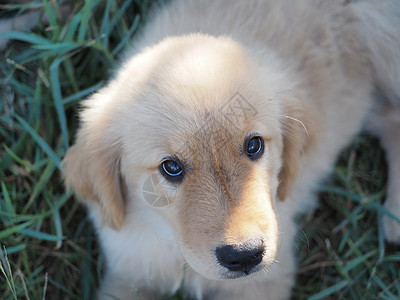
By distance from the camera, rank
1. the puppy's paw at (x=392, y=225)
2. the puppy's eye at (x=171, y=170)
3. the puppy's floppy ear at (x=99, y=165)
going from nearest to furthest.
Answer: the puppy's eye at (x=171, y=170) → the puppy's floppy ear at (x=99, y=165) → the puppy's paw at (x=392, y=225)

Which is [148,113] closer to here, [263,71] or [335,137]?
[263,71]

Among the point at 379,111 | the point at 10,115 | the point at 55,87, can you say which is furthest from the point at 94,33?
the point at 379,111

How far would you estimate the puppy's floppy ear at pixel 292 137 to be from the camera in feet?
7.27

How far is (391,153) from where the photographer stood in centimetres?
310

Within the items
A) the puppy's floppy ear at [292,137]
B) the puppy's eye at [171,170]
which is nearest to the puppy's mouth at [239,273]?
the puppy's eye at [171,170]

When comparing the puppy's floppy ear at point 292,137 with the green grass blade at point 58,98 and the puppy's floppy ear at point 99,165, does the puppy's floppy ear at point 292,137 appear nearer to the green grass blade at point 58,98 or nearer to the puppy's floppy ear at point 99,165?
the puppy's floppy ear at point 99,165

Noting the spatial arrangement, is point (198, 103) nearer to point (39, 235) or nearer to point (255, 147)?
point (255, 147)

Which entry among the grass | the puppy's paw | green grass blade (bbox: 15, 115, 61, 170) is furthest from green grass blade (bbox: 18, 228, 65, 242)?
the puppy's paw

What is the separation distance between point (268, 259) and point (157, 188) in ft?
1.64

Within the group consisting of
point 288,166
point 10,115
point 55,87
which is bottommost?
point 10,115

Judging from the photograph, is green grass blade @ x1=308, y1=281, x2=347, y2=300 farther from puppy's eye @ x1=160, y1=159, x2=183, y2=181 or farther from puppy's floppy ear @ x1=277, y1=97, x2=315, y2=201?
puppy's eye @ x1=160, y1=159, x2=183, y2=181

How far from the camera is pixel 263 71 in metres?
2.17

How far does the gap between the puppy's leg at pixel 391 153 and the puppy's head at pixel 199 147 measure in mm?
1010

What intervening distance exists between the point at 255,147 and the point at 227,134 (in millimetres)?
170
